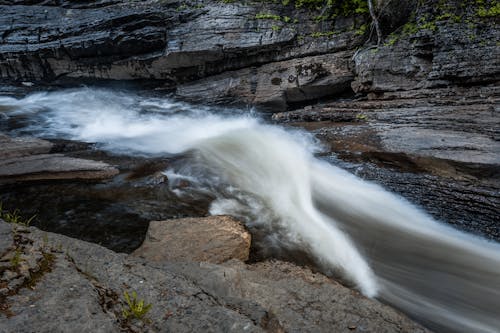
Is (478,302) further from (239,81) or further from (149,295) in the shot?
(239,81)

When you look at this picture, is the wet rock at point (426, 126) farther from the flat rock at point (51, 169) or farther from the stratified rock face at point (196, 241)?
the flat rock at point (51, 169)

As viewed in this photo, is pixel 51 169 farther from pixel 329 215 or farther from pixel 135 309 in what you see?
pixel 329 215

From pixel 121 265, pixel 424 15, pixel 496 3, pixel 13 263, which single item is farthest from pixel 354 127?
pixel 13 263

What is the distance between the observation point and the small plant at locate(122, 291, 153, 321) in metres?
2.08

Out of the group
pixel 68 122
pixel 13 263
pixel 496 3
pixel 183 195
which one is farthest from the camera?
pixel 68 122

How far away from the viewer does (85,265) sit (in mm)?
2684

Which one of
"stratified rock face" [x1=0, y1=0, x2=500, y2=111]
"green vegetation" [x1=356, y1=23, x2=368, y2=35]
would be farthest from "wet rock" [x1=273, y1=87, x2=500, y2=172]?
"green vegetation" [x1=356, y1=23, x2=368, y2=35]

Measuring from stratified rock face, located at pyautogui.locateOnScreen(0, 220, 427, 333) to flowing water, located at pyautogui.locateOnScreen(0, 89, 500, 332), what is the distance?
103 centimetres

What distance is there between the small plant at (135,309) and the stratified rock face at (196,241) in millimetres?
1410

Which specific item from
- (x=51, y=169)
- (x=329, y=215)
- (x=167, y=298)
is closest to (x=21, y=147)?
(x=51, y=169)

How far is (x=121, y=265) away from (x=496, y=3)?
9.91 m

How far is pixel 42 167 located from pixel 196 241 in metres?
4.56

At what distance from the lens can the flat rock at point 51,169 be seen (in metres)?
6.08

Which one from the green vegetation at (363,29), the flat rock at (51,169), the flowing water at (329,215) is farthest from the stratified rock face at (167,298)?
the green vegetation at (363,29)
